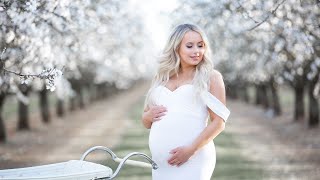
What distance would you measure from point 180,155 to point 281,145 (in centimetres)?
1681

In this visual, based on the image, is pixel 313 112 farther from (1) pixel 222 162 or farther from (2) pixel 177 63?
(2) pixel 177 63

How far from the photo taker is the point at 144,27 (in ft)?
69.9

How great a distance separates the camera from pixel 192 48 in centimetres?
528

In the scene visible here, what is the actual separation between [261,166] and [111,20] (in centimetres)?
480

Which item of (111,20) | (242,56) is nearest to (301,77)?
(242,56)

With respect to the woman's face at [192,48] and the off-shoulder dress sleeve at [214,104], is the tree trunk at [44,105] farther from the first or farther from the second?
the off-shoulder dress sleeve at [214,104]

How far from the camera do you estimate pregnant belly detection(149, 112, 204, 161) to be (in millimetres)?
5230

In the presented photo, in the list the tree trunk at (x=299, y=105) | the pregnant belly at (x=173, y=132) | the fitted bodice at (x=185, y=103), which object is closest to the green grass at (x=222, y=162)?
the tree trunk at (x=299, y=105)

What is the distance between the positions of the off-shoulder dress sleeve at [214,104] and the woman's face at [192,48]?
0.96ft

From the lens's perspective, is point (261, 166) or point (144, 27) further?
point (144, 27)

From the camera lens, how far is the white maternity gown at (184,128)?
5.18 meters

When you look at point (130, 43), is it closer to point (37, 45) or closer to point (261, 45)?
point (261, 45)

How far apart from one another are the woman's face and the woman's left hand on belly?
659 millimetres

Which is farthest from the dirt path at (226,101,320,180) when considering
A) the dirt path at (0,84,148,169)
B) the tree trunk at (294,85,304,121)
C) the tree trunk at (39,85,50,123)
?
the tree trunk at (39,85,50,123)
